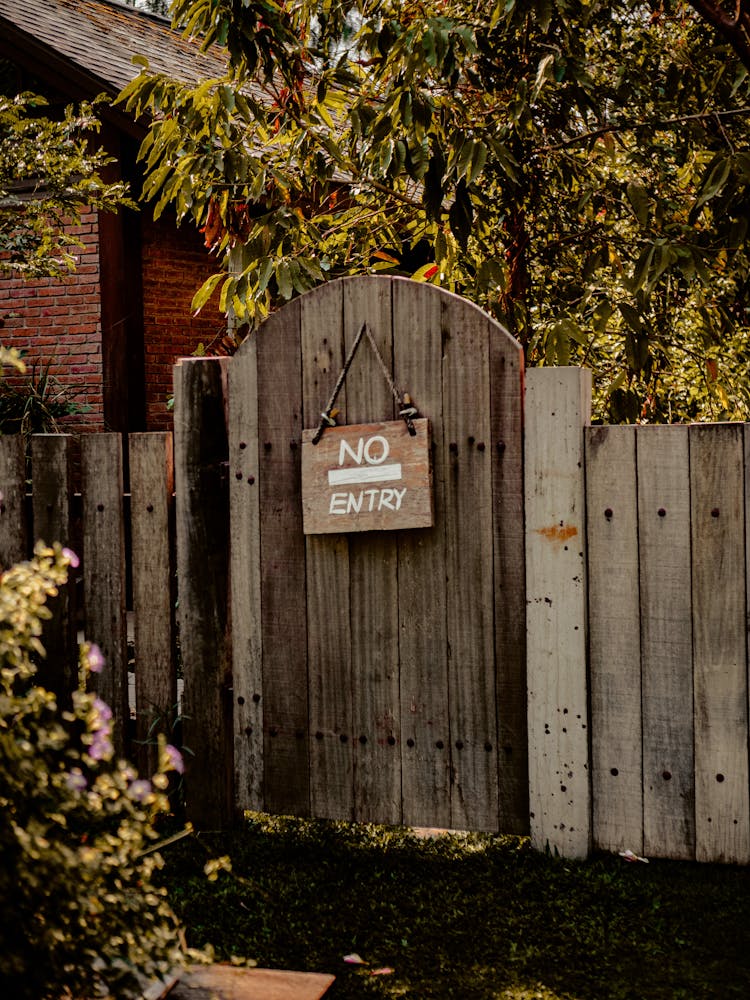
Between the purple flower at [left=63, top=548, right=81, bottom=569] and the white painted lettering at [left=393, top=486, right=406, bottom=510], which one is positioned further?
the white painted lettering at [left=393, top=486, right=406, bottom=510]

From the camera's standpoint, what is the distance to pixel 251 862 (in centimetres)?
325

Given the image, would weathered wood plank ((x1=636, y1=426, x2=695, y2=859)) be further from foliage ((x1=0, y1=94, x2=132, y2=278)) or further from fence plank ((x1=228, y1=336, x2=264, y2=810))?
foliage ((x1=0, y1=94, x2=132, y2=278))

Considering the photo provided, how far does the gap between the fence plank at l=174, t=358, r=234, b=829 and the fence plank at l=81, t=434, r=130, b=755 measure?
0.82ft

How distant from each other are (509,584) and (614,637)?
0.35m

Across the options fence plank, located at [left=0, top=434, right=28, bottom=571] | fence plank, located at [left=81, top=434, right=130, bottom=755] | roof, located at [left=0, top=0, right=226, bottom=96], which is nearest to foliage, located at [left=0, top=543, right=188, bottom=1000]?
fence plank, located at [left=81, top=434, right=130, bottom=755]

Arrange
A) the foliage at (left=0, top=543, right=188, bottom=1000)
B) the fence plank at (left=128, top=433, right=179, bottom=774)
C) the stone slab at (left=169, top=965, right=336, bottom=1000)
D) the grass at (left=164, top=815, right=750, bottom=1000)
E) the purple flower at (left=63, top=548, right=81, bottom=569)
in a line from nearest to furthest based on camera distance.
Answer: the foliage at (left=0, top=543, right=188, bottom=1000), the purple flower at (left=63, top=548, right=81, bottom=569), the stone slab at (left=169, top=965, right=336, bottom=1000), the grass at (left=164, top=815, right=750, bottom=1000), the fence plank at (left=128, top=433, right=179, bottom=774)

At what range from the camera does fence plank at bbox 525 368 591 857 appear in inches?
120

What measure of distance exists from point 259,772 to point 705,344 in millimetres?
2653

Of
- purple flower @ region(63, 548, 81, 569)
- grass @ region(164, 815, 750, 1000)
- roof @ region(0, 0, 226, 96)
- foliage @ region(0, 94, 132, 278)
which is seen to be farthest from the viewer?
roof @ region(0, 0, 226, 96)

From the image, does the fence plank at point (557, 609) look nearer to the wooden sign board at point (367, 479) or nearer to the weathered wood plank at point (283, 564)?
the wooden sign board at point (367, 479)

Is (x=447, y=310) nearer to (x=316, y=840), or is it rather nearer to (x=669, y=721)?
(x=669, y=721)

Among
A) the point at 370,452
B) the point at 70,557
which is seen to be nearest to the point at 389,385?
the point at 370,452

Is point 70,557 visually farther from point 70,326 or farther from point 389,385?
point 70,326

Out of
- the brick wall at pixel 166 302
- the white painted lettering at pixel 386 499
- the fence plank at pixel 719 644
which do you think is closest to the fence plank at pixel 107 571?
the white painted lettering at pixel 386 499
